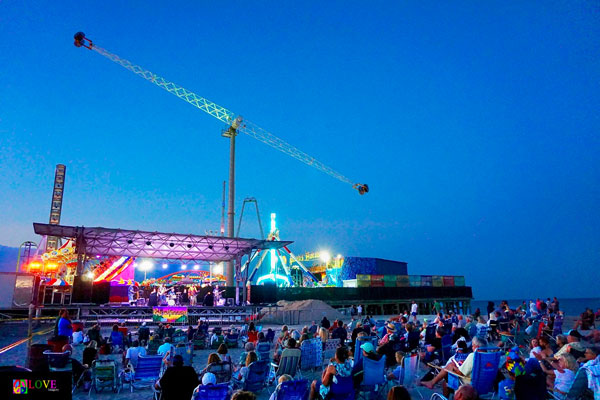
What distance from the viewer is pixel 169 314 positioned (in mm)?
24000

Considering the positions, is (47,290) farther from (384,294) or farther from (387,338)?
(384,294)

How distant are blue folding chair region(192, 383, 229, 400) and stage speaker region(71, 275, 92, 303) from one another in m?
21.8

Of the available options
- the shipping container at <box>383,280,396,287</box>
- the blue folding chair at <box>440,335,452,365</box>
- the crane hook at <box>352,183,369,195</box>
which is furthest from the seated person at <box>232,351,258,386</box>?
the crane hook at <box>352,183,369,195</box>

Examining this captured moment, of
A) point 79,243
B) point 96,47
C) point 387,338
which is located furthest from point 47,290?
point 96,47

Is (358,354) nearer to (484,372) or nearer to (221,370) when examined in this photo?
(221,370)

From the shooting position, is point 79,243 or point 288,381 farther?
point 79,243

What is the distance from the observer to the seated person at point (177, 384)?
5.96 metres

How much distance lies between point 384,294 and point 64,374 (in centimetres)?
5106

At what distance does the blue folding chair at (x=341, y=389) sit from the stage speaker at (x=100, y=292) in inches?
895

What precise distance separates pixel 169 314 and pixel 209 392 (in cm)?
1974

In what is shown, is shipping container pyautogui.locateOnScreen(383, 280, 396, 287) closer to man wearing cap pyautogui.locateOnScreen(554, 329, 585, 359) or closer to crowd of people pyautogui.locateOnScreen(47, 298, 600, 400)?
crowd of people pyautogui.locateOnScreen(47, 298, 600, 400)

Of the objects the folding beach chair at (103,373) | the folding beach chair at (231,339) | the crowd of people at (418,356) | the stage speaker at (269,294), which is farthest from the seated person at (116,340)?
the stage speaker at (269,294)

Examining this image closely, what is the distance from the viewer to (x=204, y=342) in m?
15.5

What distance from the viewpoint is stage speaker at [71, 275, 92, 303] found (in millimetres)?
24031
